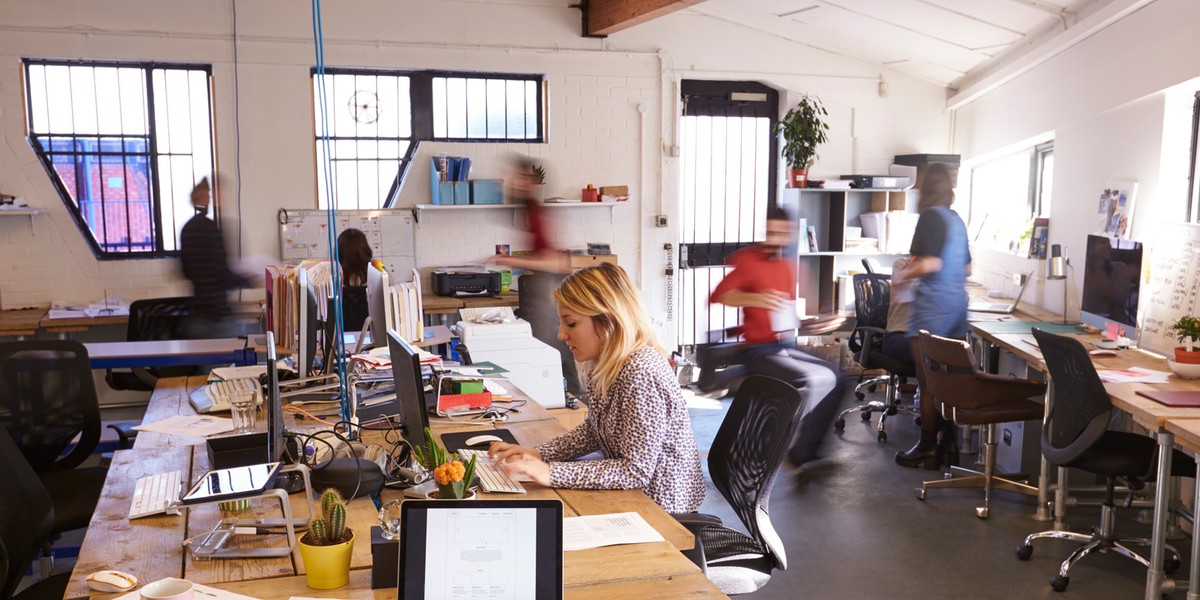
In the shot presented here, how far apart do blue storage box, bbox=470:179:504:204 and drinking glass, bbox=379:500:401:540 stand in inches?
219

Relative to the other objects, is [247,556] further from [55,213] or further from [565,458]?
[55,213]

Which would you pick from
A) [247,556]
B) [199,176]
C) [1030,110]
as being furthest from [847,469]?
[199,176]

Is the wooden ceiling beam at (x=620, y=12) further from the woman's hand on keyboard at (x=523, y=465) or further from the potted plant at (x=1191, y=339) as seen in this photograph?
the woman's hand on keyboard at (x=523, y=465)

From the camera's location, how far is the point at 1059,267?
19.3 ft

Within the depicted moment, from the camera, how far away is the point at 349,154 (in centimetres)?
763

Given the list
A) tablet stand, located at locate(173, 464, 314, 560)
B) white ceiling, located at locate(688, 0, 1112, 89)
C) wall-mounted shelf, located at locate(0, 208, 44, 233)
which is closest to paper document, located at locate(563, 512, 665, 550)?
tablet stand, located at locate(173, 464, 314, 560)

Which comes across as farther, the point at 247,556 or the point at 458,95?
the point at 458,95

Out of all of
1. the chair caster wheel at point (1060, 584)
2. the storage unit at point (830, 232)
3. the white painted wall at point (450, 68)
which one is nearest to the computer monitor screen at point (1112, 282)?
the chair caster wheel at point (1060, 584)

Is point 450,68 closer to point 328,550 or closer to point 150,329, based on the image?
point 150,329

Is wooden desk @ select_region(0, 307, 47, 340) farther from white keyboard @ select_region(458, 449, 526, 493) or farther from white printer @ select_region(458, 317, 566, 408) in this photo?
white keyboard @ select_region(458, 449, 526, 493)

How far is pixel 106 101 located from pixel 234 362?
331cm

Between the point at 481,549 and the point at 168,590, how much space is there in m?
0.60

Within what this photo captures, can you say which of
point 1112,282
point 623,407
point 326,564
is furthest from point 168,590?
point 1112,282

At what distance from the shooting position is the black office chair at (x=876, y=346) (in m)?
6.28
